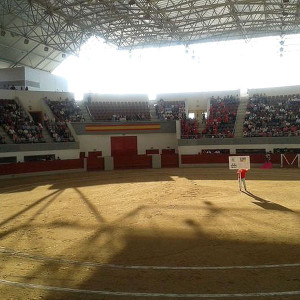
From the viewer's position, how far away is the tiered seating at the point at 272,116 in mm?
30969

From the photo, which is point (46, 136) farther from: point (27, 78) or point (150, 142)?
point (150, 142)

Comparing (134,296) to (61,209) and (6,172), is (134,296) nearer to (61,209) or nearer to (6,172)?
(61,209)

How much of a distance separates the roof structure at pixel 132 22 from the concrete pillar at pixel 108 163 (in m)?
12.4

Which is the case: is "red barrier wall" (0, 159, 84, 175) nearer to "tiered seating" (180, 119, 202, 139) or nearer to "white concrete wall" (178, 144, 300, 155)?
"white concrete wall" (178, 144, 300, 155)

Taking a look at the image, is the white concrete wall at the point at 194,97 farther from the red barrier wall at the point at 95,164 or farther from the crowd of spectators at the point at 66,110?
the red barrier wall at the point at 95,164

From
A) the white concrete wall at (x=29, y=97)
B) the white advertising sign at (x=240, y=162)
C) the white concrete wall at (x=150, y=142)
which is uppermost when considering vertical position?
the white concrete wall at (x=29, y=97)

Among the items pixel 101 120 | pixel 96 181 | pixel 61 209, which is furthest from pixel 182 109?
pixel 61 209

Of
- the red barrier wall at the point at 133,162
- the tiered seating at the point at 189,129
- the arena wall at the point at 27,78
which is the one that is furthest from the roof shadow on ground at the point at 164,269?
the arena wall at the point at 27,78

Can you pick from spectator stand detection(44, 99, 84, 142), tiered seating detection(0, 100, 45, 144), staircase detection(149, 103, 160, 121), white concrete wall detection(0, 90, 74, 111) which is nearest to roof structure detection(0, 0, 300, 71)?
white concrete wall detection(0, 90, 74, 111)

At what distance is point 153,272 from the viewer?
7.12 metres

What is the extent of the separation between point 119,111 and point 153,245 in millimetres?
29953

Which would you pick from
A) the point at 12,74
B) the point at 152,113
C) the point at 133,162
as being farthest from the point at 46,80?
the point at 133,162

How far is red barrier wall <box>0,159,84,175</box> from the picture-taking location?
26.5 metres

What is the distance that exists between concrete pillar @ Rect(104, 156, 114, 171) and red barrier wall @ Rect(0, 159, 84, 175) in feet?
7.44
